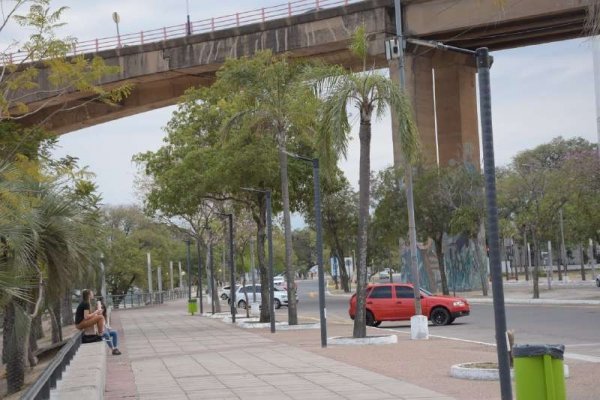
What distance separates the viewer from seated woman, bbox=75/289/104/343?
22.2m

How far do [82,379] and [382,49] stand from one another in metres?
39.8

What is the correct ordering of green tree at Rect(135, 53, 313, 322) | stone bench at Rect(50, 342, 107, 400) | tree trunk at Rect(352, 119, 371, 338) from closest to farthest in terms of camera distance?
stone bench at Rect(50, 342, 107, 400) < tree trunk at Rect(352, 119, 371, 338) < green tree at Rect(135, 53, 313, 322)

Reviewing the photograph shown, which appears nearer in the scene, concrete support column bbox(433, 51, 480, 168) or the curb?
the curb

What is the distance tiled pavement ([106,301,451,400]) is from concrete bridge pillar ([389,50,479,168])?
31300 millimetres

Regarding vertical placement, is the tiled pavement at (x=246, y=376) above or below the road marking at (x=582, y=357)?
above

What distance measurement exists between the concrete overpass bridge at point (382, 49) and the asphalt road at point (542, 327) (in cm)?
1527

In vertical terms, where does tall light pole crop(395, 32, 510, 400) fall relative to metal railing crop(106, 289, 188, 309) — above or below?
above

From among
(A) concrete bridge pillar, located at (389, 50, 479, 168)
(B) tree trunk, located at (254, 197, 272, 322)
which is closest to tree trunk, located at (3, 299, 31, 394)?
(B) tree trunk, located at (254, 197, 272, 322)

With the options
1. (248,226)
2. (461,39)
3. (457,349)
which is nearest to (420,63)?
(461,39)

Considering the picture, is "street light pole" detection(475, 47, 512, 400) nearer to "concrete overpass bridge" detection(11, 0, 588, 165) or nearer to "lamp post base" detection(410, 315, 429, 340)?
"lamp post base" detection(410, 315, 429, 340)

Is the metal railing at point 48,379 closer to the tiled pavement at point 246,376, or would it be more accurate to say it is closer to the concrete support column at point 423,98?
the tiled pavement at point 246,376

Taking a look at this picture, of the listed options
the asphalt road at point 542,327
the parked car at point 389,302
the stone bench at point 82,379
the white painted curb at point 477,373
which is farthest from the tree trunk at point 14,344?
the parked car at point 389,302

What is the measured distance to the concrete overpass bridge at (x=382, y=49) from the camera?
49562 millimetres

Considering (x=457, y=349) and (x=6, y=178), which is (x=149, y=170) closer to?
(x=457, y=349)
